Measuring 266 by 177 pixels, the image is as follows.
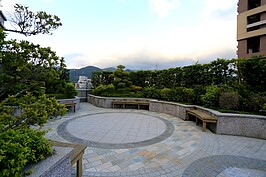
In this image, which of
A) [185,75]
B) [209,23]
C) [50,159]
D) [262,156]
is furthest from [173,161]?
[209,23]

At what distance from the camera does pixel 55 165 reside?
6.62 feet

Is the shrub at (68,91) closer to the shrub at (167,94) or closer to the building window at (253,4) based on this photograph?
the shrub at (167,94)

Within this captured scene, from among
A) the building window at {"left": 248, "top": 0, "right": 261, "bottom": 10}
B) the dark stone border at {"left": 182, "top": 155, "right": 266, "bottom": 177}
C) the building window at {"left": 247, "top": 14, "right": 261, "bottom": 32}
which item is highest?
the building window at {"left": 248, "top": 0, "right": 261, "bottom": 10}

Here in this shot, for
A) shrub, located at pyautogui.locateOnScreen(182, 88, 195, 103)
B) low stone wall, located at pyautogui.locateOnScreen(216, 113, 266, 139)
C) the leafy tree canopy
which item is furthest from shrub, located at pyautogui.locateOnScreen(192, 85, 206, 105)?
the leafy tree canopy

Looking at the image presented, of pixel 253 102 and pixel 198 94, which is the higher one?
pixel 198 94

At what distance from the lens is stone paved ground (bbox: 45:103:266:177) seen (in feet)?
10.4

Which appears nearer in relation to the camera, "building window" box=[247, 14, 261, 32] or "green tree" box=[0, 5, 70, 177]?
"green tree" box=[0, 5, 70, 177]

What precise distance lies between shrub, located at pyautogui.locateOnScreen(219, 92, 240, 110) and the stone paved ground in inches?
53.8

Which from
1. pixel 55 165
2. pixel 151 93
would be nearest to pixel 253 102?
pixel 151 93

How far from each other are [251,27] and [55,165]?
2597cm

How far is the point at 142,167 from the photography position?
3.25 meters

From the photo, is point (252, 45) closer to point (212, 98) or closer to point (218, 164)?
point (212, 98)

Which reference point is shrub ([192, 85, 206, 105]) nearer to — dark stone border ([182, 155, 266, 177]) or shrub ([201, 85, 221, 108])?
shrub ([201, 85, 221, 108])

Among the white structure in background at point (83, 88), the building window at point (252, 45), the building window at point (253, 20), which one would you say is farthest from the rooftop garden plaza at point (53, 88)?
the building window at point (253, 20)
